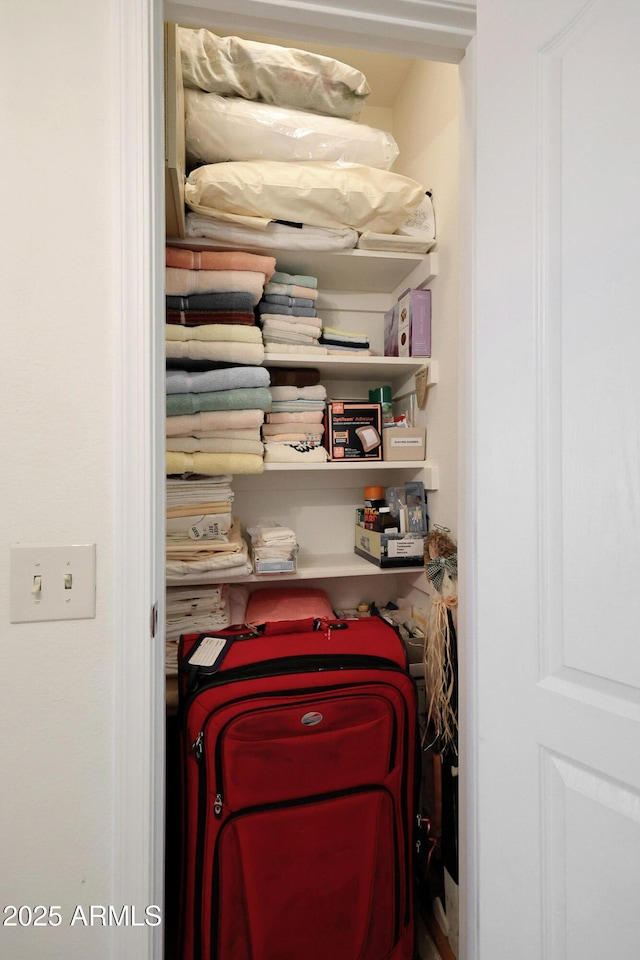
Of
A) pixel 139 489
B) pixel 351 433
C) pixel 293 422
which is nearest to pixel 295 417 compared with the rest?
pixel 293 422

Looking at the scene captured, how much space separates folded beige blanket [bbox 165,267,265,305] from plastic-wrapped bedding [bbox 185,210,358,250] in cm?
9

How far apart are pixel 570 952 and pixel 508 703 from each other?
0.31 m

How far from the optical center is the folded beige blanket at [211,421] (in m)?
1.33

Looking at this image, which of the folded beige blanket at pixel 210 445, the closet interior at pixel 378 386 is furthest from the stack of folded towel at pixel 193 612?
the folded beige blanket at pixel 210 445

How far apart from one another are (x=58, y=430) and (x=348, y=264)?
1120mm

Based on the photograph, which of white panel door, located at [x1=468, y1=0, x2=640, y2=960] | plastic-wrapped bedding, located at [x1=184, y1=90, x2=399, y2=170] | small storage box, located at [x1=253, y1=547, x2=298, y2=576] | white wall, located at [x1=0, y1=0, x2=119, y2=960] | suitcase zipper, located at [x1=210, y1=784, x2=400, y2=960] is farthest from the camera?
small storage box, located at [x1=253, y1=547, x2=298, y2=576]

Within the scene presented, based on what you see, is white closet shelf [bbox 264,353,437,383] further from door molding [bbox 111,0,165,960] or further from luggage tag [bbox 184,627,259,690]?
luggage tag [bbox 184,627,259,690]

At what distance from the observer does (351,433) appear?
59.7 inches

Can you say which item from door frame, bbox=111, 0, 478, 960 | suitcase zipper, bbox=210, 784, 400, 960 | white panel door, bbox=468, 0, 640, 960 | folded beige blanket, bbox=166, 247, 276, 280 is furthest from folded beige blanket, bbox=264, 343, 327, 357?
suitcase zipper, bbox=210, 784, 400, 960

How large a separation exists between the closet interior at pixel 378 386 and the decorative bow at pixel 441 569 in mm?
82

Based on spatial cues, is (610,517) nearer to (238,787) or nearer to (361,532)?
(238,787)

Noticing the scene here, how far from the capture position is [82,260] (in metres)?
0.73

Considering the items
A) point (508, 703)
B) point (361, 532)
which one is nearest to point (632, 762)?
point (508, 703)

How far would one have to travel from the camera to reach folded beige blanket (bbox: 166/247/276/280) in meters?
1.32
